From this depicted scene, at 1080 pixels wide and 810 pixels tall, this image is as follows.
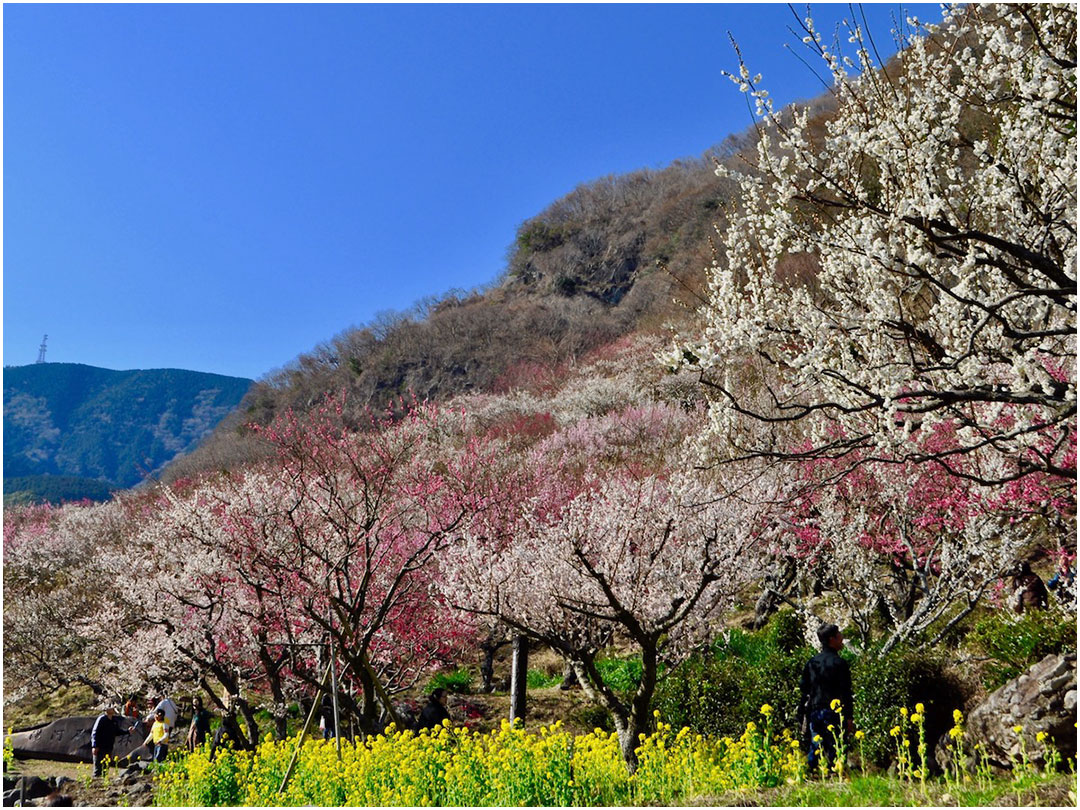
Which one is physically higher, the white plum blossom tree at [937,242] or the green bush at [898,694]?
the white plum blossom tree at [937,242]

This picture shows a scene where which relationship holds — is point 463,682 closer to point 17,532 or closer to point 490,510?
point 490,510

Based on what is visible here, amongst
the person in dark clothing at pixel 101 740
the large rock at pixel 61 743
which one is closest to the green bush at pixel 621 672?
the person in dark clothing at pixel 101 740

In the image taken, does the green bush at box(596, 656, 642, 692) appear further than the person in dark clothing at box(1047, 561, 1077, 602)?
Yes

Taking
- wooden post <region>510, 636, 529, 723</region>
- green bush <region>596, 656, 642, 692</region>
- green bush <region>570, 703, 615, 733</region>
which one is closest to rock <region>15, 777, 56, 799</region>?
wooden post <region>510, 636, 529, 723</region>

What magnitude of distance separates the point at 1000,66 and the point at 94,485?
9412 centimetres

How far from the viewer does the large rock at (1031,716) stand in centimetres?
527

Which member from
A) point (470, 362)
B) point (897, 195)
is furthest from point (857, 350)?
point (470, 362)

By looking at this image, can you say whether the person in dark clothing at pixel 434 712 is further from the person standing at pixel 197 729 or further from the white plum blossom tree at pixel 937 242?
the white plum blossom tree at pixel 937 242

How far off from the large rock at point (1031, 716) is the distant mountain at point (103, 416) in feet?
519

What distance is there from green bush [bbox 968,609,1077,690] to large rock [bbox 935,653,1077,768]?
73cm

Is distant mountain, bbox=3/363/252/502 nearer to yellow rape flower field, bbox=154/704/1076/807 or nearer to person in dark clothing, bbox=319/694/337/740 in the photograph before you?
person in dark clothing, bbox=319/694/337/740

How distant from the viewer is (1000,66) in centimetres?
386

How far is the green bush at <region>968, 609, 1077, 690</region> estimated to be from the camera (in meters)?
6.46

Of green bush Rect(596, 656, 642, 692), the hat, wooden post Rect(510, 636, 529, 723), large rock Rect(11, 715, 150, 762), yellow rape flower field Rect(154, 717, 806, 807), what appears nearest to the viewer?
yellow rape flower field Rect(154, 717, 806, 807)
